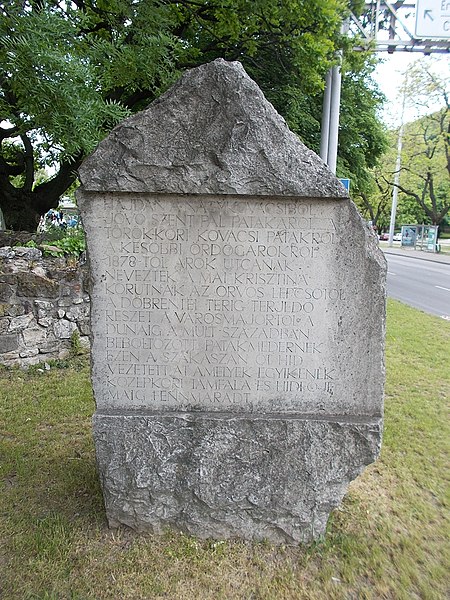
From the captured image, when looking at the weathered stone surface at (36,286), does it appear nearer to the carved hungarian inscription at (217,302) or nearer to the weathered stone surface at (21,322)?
the weathered stone surface at (21,322)

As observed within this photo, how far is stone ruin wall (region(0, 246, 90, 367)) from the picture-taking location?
5699 millimetres

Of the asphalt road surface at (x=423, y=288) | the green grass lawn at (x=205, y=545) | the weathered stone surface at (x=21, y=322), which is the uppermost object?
the weathered stone surface at (x=21, y=322)

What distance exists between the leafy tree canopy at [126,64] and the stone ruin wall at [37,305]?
1365mm

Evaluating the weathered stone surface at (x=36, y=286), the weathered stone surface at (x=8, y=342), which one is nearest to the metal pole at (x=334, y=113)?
the weathered stone surface at (x=36, y=286)

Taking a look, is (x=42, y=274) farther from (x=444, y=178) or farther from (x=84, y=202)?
(x=444, y=178)

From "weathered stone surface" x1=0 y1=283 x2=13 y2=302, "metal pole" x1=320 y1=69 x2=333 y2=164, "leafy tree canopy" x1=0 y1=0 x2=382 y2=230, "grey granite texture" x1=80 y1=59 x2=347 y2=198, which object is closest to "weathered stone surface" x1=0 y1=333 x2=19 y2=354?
"weathered stone surface" x1=0 y1=283 x2=13 y2=302

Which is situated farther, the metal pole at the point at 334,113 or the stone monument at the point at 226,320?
the metal pole at the point at 334,113

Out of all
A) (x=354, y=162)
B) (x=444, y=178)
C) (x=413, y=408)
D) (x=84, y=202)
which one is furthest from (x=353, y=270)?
(x=444, y=178)

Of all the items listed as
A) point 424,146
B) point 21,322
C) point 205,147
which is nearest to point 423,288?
point 21,322

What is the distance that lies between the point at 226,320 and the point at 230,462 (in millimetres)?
816

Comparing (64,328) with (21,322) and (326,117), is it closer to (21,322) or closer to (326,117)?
(21,322)

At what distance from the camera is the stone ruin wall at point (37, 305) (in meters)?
5.70

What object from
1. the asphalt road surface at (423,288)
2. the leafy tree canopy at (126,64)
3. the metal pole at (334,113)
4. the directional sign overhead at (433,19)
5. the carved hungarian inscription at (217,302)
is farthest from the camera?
the asphalt road surface at (423,288)

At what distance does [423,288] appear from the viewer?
1464 cm
